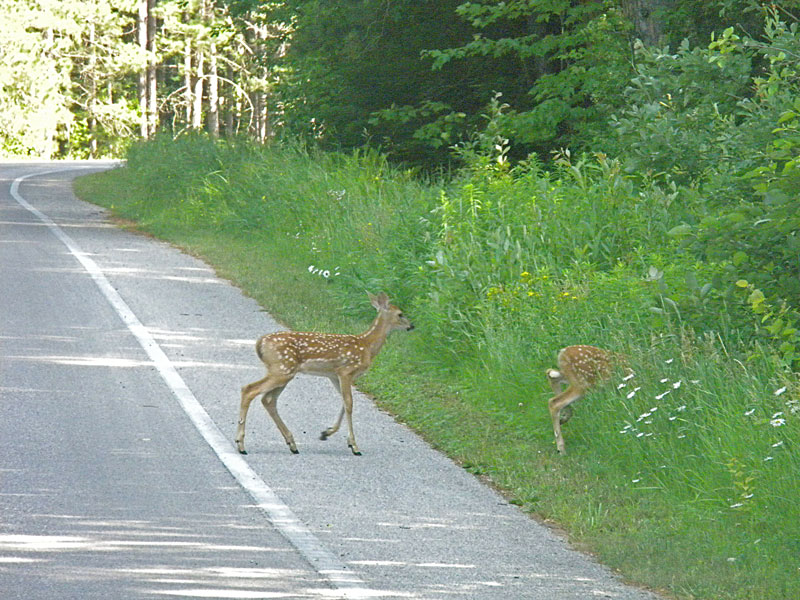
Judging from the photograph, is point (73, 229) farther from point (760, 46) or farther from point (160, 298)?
point (760, 46)

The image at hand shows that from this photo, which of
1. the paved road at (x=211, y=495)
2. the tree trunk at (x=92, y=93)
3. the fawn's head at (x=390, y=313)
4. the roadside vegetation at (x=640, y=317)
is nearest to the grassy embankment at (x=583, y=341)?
the roadside vegetation at (x=640, y=317)

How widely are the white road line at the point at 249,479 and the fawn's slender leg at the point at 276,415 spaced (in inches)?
14.6

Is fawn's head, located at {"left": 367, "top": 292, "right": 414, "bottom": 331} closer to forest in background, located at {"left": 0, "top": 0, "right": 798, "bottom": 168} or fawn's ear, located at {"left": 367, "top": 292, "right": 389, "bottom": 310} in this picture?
fawn's ear, located at {"left": 367, "top": 292, "right": 389, "bottom": 310}

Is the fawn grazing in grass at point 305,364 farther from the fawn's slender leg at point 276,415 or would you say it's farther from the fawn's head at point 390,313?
the fawn's head at point 390,313

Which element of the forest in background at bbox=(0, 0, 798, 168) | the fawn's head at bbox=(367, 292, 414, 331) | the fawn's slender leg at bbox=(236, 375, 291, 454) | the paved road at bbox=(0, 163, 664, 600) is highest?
the forest in background at bbox=(0, 0, 798, 168)

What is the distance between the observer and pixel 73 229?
23.3 metres

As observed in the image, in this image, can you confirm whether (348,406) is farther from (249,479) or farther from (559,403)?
(559,403)

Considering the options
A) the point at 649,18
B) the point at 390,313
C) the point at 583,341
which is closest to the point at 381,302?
the point at 390,313

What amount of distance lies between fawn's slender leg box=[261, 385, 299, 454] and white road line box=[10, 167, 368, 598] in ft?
1.21

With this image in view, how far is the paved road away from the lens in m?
6.37

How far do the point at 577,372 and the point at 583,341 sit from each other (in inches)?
51.7

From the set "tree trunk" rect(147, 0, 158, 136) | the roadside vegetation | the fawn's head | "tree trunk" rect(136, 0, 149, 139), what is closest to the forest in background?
the roadside vegetation

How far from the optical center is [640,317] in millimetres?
10719

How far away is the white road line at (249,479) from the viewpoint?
6414 mm
